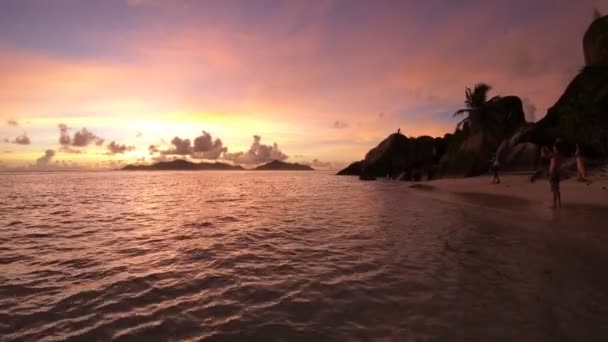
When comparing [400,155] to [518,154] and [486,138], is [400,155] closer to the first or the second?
[486,138]

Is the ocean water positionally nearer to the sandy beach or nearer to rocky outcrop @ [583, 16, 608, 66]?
A: the sandy beach

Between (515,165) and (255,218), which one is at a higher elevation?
(515,165)

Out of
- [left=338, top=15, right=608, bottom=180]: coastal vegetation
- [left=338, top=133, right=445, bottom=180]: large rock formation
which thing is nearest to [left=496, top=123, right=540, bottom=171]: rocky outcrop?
[left=338, top=15, right=608, bottom=180]: coastal vegetation

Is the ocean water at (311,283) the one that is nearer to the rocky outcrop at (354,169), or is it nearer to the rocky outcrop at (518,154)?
the rocky outcrop at (518,154)

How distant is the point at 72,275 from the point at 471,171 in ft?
124

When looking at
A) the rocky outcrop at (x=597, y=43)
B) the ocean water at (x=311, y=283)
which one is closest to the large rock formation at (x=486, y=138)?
the rocky outcrop at (x=597, y=43)

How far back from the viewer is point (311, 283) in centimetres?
647

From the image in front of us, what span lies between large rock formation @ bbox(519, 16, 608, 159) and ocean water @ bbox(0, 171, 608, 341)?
19.3m

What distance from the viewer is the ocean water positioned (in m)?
4.53

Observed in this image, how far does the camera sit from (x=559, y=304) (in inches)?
199

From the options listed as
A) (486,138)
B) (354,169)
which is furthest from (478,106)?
(354,169)

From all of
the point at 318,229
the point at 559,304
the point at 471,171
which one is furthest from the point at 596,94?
the point at 559,304

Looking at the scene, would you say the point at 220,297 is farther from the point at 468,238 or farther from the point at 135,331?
the point at 468,238

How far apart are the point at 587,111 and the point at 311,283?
2949 centimetres
